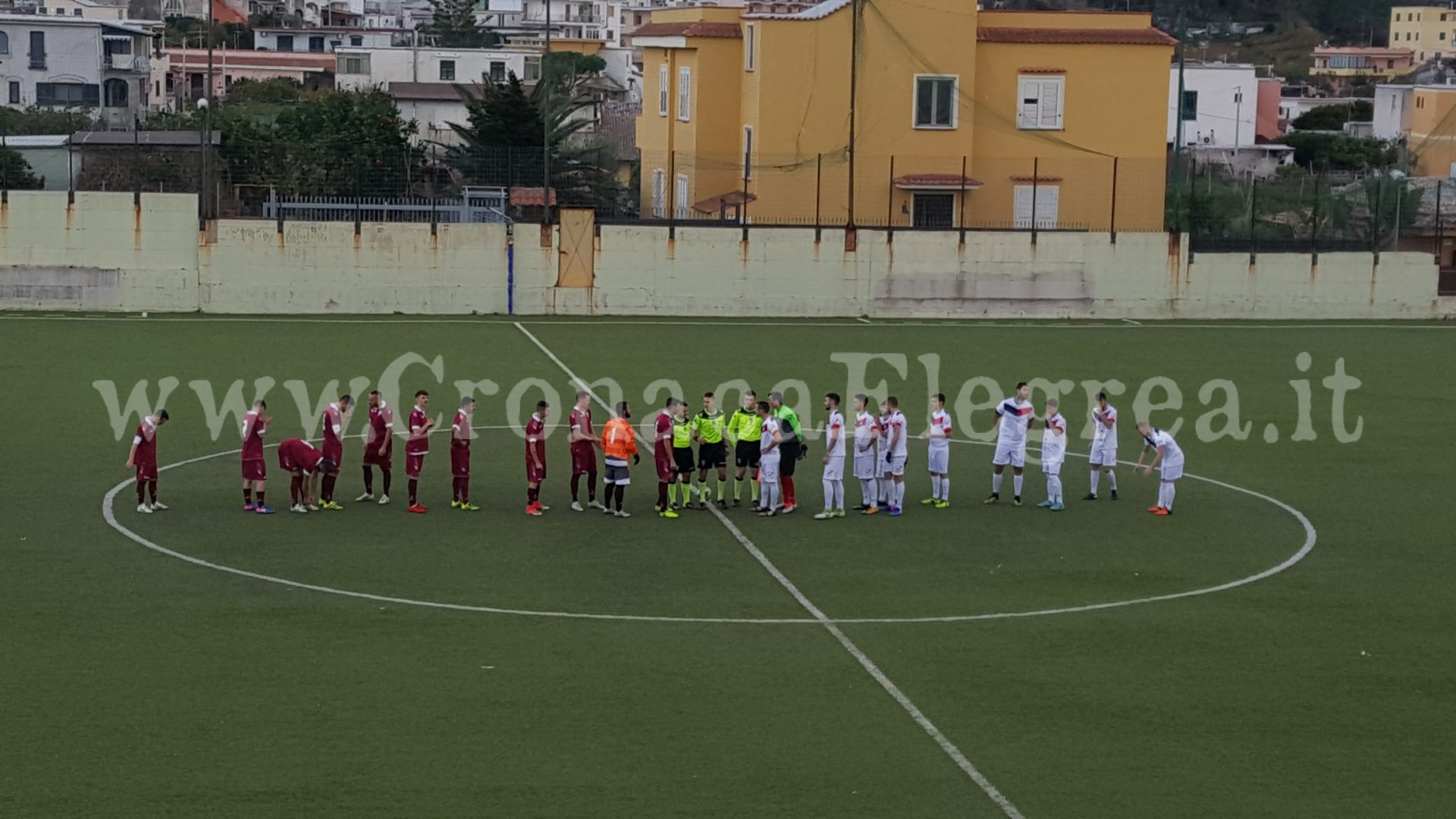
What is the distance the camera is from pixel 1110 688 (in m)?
16.8

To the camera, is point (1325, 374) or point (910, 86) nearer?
point (1325, 374)

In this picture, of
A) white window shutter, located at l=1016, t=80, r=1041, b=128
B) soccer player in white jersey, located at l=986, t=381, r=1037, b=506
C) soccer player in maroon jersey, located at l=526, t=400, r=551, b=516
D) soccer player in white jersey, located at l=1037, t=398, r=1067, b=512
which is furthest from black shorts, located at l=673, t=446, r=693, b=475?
white window shutter, located at l=1016, t=80, r=1041, b=128

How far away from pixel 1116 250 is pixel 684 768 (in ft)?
114

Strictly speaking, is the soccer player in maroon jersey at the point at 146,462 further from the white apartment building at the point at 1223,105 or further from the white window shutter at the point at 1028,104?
the white apartment building at the point at 1223,105

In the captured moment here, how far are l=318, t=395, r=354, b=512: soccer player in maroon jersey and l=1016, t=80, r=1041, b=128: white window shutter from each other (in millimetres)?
37227

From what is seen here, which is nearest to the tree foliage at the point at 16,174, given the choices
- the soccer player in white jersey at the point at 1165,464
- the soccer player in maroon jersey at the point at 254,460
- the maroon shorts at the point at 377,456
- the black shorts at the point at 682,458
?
the soccer player in maroon jersey at the point at 254,460

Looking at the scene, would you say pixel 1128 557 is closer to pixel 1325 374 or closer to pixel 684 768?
pixel 684 768

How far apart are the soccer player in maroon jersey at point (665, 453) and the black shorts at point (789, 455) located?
4.57ft

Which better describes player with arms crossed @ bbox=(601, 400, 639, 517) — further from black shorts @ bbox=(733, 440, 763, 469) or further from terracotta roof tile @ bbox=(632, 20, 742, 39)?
terracotta roof tile @ bbox=(632, 20, 742, 39)

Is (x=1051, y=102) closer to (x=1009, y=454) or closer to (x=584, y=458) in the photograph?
(x=1009, y=454)

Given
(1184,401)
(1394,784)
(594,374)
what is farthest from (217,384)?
(1394,784)

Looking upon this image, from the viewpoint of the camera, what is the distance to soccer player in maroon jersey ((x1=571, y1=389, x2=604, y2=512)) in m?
24.0

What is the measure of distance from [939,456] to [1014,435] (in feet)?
3.77

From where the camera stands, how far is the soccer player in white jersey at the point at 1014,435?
2516 cm
